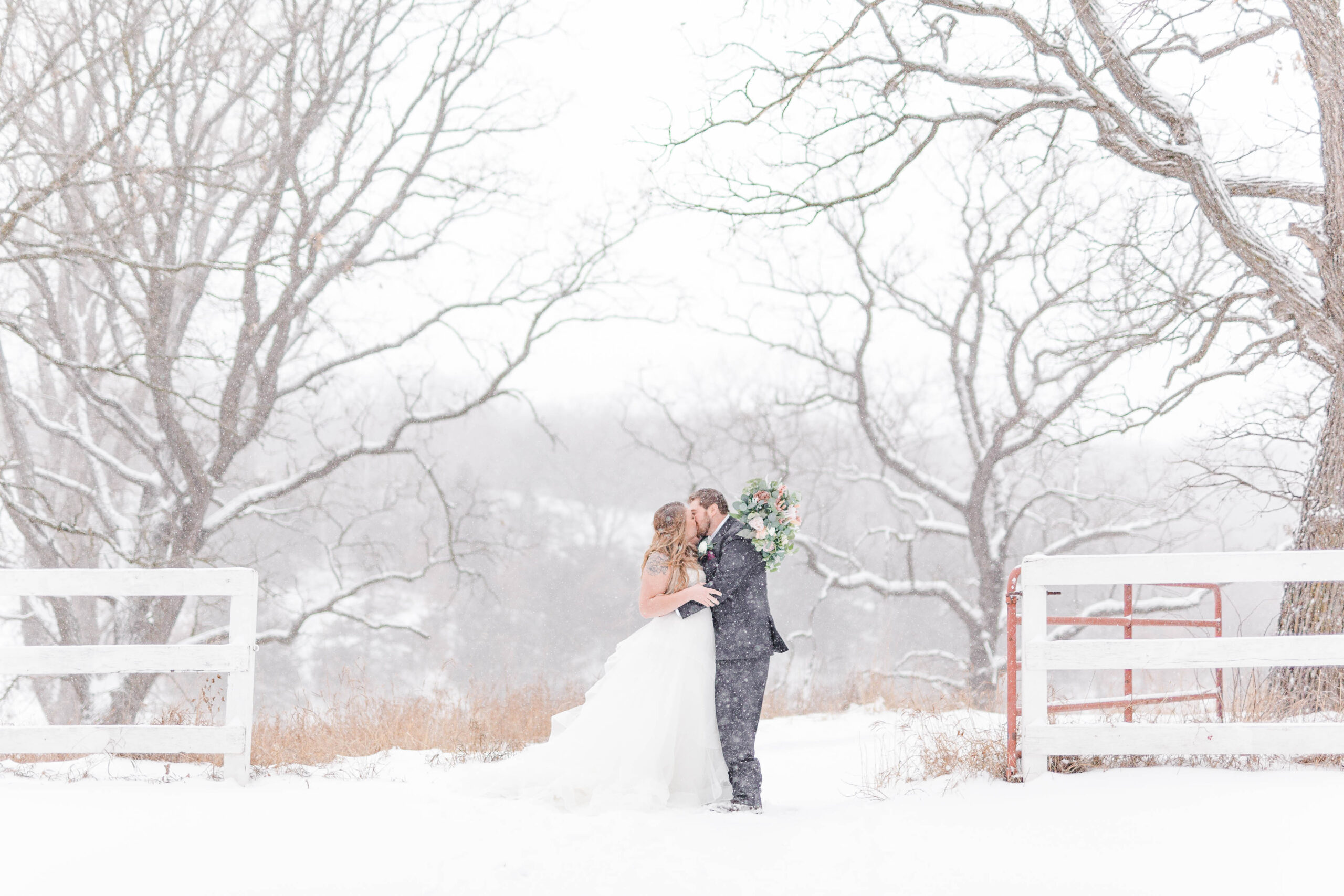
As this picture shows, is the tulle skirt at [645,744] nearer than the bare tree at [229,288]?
Yes

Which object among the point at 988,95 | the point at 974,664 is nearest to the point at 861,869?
the point at 988,95

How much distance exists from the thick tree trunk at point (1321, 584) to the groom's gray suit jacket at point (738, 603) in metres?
3.99

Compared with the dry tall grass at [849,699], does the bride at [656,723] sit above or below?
above

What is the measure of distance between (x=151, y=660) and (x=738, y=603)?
341 centimetres

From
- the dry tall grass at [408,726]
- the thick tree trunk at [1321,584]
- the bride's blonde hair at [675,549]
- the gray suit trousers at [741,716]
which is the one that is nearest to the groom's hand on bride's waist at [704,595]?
the bride's blonde hair at [675,549]

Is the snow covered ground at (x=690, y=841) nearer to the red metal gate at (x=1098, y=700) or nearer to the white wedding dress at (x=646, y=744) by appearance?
the white wedding dress at (x=646, y=744)

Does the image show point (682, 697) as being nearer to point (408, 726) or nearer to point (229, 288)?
point (408, 726)

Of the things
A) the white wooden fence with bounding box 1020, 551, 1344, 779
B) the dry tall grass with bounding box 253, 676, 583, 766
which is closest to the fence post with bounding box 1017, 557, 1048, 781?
the white wooden fence with bounding box 1020, 551, 1344, 779

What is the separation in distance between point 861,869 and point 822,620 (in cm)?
3411

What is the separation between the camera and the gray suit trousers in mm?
5363

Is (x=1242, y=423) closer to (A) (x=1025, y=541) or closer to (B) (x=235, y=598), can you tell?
(B) (x=235, y=598)

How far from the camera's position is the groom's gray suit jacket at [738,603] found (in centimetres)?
551

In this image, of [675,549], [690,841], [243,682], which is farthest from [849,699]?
[243,682]

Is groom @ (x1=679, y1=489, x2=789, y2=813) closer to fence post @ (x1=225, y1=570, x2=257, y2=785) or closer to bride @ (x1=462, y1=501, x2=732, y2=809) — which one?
bride @ (x1=462, y1=501, x2=732, y2=809)
